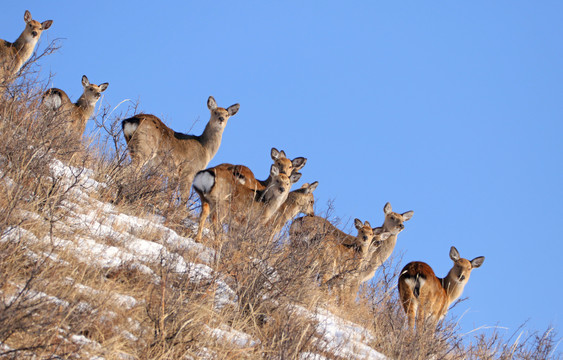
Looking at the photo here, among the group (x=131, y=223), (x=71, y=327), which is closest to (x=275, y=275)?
(x=131, y=223)

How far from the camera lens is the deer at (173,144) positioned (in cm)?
1141

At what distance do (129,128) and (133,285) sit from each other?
6222 millimetres

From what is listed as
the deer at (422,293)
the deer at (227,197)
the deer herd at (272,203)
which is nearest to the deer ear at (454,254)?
the deer herd at (272,203)

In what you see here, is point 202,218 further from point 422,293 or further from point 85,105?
point 85,105

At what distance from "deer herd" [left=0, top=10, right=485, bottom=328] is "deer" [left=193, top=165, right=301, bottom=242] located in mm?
14

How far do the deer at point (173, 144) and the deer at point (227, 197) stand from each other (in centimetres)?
99

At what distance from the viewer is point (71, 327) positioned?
4699mm

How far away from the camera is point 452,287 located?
12055 mm

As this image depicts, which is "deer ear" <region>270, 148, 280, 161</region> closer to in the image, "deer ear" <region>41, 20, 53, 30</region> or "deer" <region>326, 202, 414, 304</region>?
"deer" <region>326, 202, 414, 304</region>

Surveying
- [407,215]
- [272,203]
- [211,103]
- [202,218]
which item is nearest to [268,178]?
[211,103]

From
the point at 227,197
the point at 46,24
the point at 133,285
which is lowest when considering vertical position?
the point at 133,285

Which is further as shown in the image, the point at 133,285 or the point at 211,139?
the point at 211,139

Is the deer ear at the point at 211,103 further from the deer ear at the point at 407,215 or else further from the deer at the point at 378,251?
the deer ear at the point at 407,215

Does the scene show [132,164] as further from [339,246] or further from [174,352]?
[174,352]
